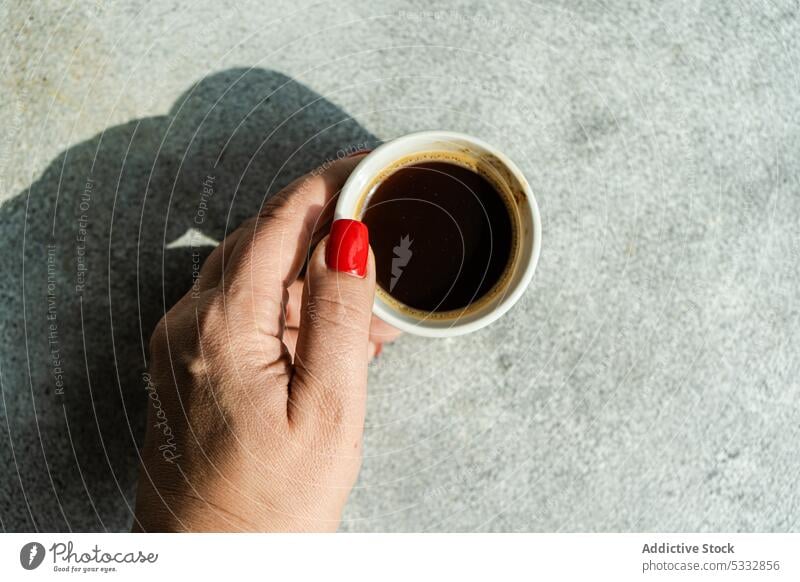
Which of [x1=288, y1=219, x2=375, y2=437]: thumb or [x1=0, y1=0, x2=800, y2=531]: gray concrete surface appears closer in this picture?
[x1=288, y1=219, x2=375, y2=437]: thumb

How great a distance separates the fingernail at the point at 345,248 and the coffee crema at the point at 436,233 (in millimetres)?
43

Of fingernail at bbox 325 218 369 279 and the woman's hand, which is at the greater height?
fingernail at bbox 325 218 369 279

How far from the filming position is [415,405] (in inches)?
19.8

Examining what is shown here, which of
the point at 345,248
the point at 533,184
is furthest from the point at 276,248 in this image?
the point at 533,184

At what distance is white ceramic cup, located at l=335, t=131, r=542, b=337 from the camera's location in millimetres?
401

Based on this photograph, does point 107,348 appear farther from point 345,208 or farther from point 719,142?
point 719,142

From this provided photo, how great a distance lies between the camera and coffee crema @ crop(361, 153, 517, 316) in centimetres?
44

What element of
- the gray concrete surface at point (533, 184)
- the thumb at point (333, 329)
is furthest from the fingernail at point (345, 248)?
the gray concrete surface at point (533, 184)

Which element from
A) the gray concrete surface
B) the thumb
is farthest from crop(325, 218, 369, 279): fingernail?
the gray concrete surface

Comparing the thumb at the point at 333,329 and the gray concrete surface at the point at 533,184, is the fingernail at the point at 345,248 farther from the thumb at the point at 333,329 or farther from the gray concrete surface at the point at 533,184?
the gray concrete surface at the point at 533,184

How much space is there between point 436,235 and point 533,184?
110 millimetres

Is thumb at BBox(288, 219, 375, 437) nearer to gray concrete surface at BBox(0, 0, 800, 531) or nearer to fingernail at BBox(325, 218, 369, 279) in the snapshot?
fingernail at BBox(325, 218, 369, 279)

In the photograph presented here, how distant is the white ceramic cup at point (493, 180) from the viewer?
40 centimetres
